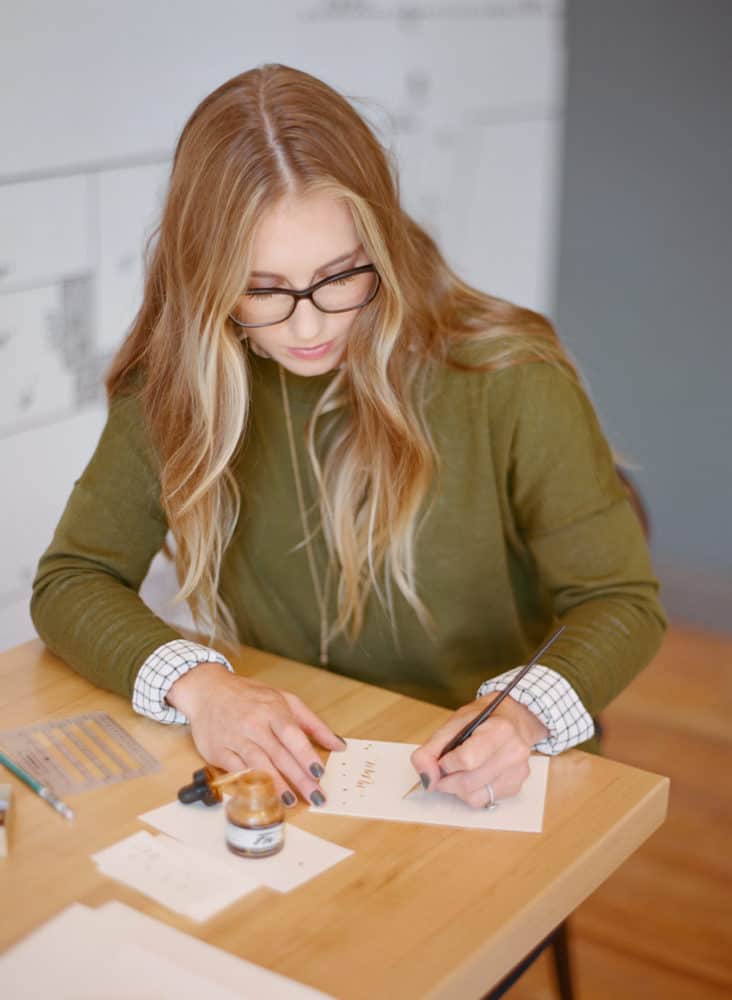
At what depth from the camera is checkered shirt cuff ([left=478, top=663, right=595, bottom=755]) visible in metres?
1.38

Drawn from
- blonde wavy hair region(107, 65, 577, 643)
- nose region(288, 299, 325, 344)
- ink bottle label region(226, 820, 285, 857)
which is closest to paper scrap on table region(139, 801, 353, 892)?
ink bottle label region(226, 820, 285, 857)

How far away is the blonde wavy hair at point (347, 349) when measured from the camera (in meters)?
1.47

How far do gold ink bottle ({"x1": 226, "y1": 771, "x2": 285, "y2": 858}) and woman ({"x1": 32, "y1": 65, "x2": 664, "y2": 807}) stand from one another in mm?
119

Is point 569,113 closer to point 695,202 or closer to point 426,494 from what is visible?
point 695,202

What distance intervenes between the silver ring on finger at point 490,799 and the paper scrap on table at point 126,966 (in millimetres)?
317

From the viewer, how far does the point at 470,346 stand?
168cm

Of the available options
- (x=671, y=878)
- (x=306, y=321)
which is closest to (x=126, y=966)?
(x=306, y=321)

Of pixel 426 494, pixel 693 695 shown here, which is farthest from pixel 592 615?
pixel 693 695

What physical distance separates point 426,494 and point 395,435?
100mm

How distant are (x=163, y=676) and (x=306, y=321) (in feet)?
1.41

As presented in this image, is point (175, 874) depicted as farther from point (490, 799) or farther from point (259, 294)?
point (259, 294)

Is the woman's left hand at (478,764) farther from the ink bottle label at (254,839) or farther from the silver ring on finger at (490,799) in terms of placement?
the ink bottle label at (254,839)

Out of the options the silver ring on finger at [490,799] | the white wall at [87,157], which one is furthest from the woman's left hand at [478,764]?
the white wall at [87,157]

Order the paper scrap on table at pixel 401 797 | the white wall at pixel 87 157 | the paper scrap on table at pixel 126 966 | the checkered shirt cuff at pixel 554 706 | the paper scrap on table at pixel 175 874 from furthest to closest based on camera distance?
1. the white wall at pixel 87 157
2. the checkered shirt cuff at pixel 554 706
3. the paper scrap on table at pixel 401 797
4. the paper scrap on table at pixel 175 874
5. the paper scrap on table at pixel 126 966
